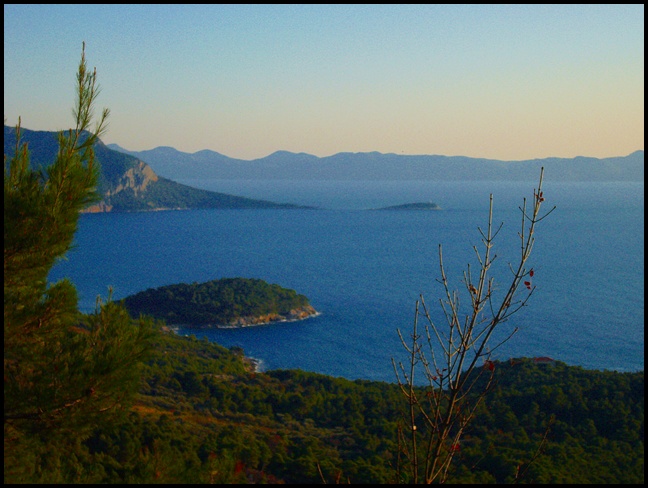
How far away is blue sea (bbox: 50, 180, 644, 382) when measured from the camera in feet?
124

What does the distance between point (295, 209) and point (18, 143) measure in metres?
113

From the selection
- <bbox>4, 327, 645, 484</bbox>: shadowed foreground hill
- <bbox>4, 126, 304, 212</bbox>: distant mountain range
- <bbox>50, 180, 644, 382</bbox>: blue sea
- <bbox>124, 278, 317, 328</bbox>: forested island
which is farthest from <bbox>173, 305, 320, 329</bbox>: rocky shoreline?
<bbox>4, 126, 304, 212</bbox>: distant mountain range

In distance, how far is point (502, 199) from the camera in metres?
129

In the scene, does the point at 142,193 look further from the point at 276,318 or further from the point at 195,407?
the point at 195,407

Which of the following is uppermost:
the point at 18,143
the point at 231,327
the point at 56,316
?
the point at 18,143

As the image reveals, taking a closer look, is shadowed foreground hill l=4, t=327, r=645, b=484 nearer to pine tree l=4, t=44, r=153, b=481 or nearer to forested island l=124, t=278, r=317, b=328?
pine tree l=4, t=44, r=153, b=481

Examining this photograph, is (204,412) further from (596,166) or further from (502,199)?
(596,166)

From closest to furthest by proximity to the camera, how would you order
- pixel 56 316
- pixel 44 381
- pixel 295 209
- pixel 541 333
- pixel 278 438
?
pixel 44 381 < pixel 56 316 < pixel 278 438 < pixel 541 333 < pixel 295 209

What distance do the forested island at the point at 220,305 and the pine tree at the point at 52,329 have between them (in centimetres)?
3916

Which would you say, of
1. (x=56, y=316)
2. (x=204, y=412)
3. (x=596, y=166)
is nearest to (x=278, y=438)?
(x=204, y=412)

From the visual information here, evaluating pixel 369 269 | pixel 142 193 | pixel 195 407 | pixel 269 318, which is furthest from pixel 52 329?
pixel 142 193

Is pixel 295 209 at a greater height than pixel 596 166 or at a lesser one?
lesser

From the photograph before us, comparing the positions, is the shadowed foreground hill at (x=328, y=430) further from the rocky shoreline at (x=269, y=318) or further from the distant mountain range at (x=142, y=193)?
the distant mountain range at (x=142, y=193)

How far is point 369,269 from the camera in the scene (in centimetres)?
6034
